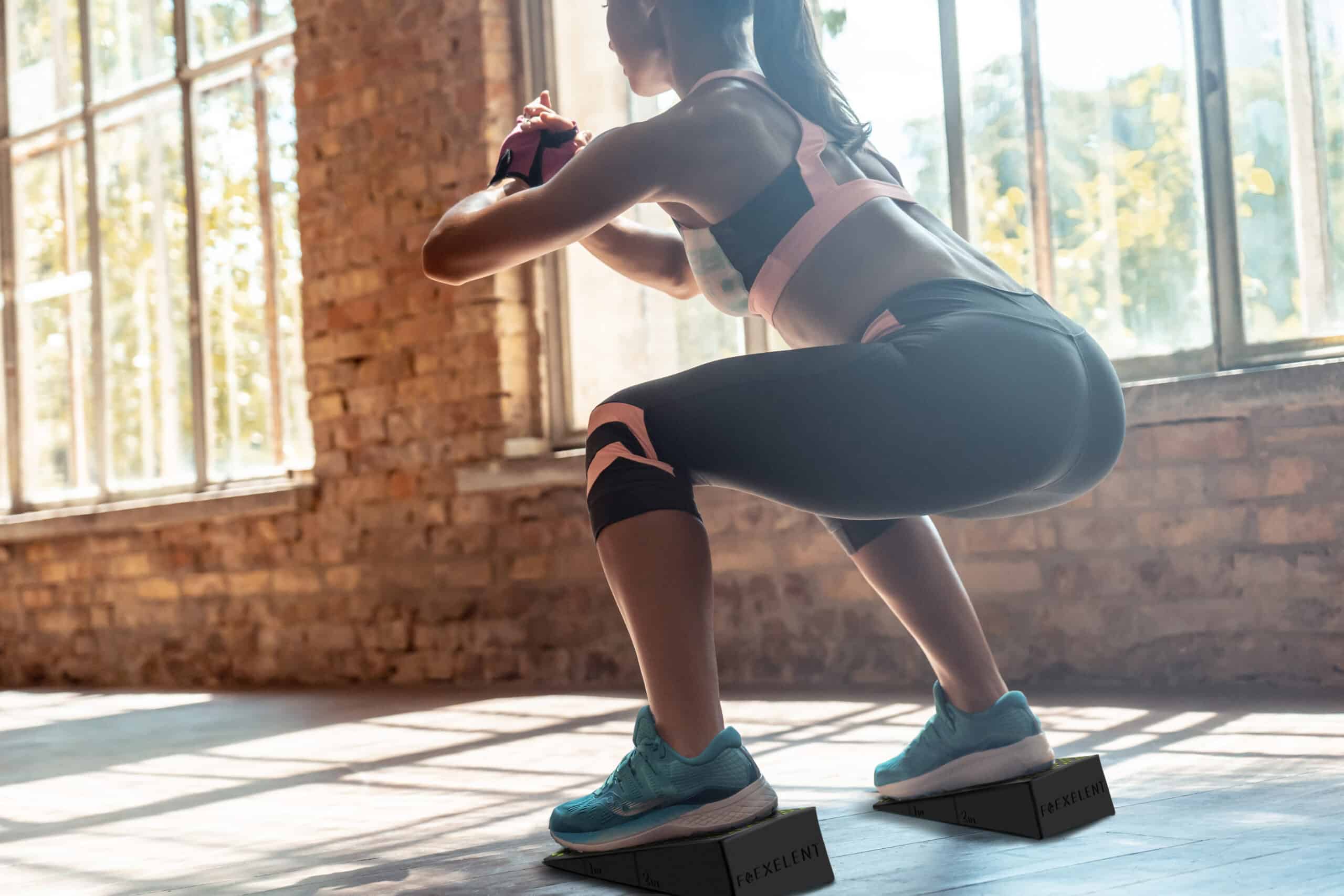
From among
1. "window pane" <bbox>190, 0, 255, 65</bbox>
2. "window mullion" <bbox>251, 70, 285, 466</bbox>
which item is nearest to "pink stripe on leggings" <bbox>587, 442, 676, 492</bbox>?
"window mullion" <bbox>251, 70, 285, 466</bbox>

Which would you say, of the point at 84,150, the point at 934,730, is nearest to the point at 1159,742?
the point at 934,730

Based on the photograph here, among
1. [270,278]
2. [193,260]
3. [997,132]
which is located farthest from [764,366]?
[193,260]

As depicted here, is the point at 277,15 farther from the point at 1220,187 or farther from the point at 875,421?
the point at 875,421

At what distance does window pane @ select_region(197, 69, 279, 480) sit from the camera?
638cm

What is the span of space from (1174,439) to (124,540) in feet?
16.6

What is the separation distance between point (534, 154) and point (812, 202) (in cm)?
40

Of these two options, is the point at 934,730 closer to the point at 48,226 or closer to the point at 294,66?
the point at 294,66

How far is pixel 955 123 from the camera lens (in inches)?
169

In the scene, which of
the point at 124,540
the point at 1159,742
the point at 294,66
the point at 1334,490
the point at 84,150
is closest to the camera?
the point at 1159,742

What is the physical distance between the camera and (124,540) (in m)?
6.73

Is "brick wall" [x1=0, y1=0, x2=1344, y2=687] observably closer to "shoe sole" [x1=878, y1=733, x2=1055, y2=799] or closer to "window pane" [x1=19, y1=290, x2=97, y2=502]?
"window pane" [x1=19, y1=290, x2=97, y2=502]

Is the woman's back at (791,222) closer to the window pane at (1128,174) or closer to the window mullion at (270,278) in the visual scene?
the window pane at (1128,174)

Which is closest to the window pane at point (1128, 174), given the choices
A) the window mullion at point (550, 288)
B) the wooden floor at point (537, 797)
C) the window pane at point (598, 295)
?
the wooden floor at point (537, 797)

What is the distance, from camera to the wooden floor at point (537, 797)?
1.70m
